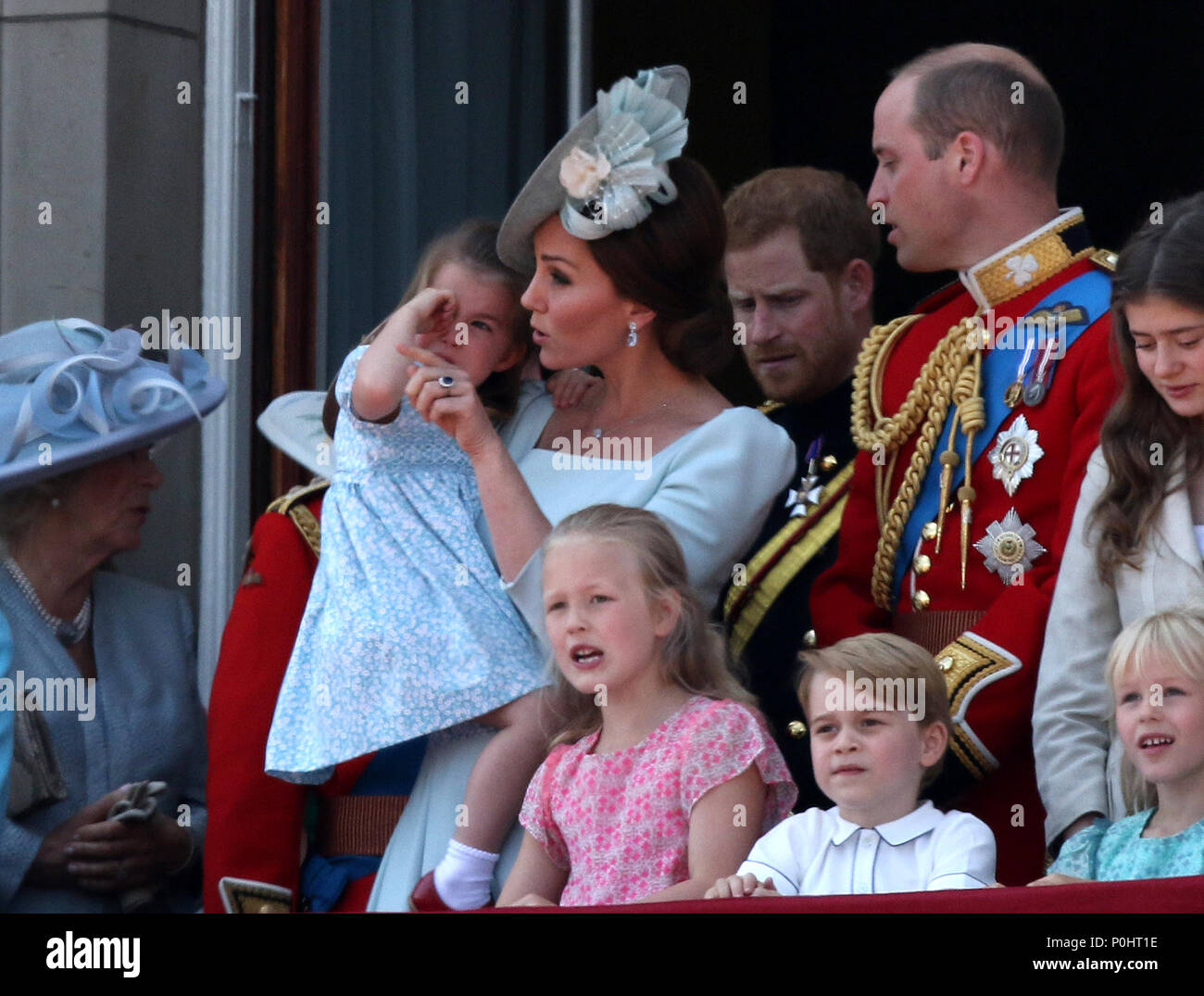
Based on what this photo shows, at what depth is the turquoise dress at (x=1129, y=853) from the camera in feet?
8.98

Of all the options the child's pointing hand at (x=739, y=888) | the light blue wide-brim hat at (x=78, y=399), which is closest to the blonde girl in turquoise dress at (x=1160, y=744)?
the child's pointing hand at (x=739, y=888)

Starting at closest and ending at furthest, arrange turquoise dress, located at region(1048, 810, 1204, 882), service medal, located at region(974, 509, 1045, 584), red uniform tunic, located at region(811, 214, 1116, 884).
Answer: turquoise dress, located at region(1048, 810, 1204, 882) < red uniform tunic, located at region(811, 214, 1116, 884) < service medal, located at region(974, 509, 1045, 584)

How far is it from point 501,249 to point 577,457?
342mm

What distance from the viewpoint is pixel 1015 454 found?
318 centimetres

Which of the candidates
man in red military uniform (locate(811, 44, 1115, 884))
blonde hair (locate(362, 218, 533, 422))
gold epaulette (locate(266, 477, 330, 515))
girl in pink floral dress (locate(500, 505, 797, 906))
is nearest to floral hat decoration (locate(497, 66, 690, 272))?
blonde hair (locate(362, 218, 533, 422))

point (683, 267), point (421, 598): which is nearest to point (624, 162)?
point (683, 267)

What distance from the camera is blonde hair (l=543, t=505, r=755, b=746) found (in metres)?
3.06

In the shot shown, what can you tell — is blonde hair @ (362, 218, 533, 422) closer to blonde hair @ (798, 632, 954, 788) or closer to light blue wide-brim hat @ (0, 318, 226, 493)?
light blue wide-brim hat @ (0, 318, 226, 493)

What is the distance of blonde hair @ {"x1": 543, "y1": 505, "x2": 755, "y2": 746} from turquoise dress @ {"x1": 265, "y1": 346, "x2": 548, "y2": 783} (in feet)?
0.64

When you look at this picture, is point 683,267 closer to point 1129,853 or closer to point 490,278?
point 490,278

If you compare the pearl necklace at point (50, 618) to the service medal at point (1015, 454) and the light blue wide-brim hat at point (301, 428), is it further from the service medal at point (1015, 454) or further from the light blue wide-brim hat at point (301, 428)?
the service medal at point (1015, 454)

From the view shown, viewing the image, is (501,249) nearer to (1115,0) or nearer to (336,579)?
(336,579)

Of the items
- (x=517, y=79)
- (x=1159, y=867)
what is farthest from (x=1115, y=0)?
(x=1159, y=867)
